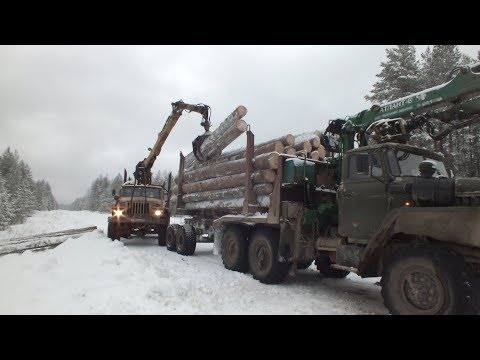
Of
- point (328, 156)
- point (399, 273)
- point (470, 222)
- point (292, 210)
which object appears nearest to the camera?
point (470, 222)

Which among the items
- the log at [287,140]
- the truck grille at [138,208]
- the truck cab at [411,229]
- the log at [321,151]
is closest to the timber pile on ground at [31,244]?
the truck grille at [138,208]

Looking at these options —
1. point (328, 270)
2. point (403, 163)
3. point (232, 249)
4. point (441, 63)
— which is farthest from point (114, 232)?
point (441, 63)

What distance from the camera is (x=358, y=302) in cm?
677

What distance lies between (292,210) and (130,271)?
3582 mm

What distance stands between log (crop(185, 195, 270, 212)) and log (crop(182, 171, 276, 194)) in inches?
16.5

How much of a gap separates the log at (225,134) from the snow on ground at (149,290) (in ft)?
12.5

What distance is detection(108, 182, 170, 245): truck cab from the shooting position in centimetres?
1406

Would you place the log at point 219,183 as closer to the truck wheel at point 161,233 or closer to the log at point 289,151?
the log at point 289,151

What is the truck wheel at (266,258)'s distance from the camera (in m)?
8.07

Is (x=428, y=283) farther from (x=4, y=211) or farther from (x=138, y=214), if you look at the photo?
(x=4, y=211)

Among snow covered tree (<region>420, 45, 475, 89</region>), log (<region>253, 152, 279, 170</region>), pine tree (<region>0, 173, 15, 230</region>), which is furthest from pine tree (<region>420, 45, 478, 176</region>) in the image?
pine tree (<region>0, 173, 15, 230</region>)

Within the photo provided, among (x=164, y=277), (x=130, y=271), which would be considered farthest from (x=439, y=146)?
(x=130, y=271)

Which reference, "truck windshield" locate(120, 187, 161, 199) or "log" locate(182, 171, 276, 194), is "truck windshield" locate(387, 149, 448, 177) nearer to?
"log" locate(182, 171, 276, 194)
